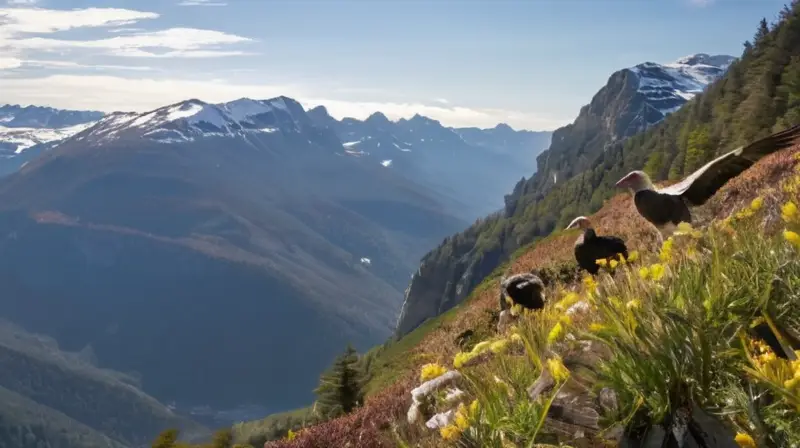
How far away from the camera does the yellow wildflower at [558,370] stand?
358cm

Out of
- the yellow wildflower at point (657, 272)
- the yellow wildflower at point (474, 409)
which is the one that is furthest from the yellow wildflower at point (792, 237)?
the yellow wildflower at point (474, 409)

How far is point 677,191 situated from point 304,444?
6039mm

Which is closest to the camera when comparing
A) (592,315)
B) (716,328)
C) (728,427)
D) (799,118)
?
(728,427)

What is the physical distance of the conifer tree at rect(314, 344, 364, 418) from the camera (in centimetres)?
1722

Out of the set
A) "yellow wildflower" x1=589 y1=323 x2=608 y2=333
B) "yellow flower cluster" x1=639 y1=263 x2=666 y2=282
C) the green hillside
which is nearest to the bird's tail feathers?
"yellow flower cluster" x1=639 y1=263 x2=666 y2=282

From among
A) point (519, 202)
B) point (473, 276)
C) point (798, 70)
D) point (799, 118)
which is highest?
point (798, 70)

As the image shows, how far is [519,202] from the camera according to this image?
199125 millimetres

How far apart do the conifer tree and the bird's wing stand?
36.3 feet

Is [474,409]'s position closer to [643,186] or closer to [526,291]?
[643,186]

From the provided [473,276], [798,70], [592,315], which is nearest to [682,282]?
[592,315]

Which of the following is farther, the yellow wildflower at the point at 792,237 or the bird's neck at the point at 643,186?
the bird's neck at the point at 643,186

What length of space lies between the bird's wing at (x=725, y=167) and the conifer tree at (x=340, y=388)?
11065 millimetres

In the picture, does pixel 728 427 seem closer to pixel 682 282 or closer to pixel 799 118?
pixel 682 282

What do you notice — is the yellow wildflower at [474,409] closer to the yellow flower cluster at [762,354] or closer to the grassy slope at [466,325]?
the grassy slope at [466,325]
